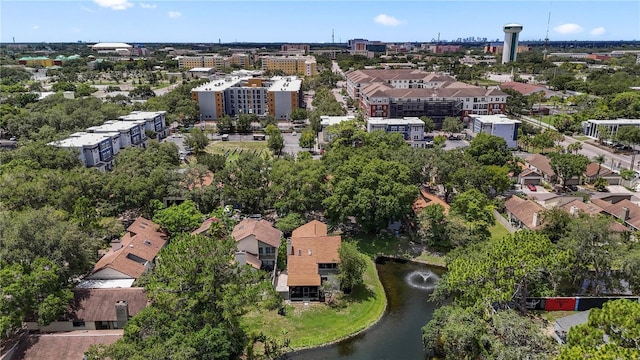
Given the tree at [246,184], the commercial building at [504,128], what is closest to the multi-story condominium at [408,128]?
the commercial building at [504,128]

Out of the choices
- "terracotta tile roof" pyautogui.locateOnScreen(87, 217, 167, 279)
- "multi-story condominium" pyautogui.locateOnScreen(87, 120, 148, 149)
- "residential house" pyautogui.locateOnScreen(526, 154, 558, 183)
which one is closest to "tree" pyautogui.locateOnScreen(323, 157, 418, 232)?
"terracotta tile roof" pyautogui.locateOnScreen(87, 217, 167, 279)

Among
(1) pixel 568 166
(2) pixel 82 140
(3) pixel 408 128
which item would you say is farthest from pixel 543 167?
(2) pixel 82 140

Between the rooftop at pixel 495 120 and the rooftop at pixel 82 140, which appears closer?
the rooftop at pixel 82 140

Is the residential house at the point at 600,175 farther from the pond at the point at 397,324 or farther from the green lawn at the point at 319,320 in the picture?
the green lawn at the point at 319,320

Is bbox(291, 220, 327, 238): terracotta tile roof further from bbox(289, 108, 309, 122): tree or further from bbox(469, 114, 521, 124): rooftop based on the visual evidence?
bbox(289, 108, 309, 122): tree

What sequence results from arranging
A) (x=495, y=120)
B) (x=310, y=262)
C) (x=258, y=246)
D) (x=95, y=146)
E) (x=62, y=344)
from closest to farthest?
(x=62, y=344), (x=310, y=262), (x=258, y=246), (x=95, y=146), (x=495, y=120)

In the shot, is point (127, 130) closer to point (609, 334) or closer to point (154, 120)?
point (154, 120)
